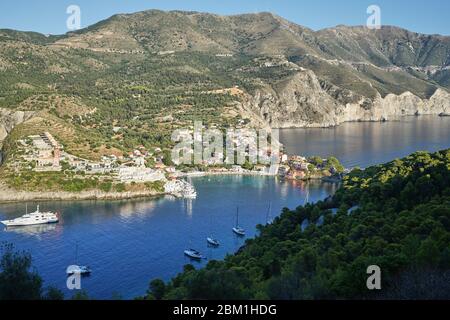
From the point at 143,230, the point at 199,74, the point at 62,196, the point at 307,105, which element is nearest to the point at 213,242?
the point at 143,230

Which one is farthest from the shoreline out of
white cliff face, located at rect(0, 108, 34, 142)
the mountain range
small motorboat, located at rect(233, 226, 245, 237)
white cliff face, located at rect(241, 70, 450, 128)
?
white cliff face, located at rect(241, 70, 450, 128)

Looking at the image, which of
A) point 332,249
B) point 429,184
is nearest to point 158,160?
point 429,184

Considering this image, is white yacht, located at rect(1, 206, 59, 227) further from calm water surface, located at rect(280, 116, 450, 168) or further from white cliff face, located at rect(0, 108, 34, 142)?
calm water surface, located at rect(280, 116, 450, 168)

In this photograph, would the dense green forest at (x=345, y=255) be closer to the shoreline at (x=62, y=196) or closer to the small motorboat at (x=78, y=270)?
the small motorboat at (x=78, y=270)

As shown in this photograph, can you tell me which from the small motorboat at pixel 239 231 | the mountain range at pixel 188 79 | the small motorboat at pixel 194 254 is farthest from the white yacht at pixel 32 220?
the mountain range at pixel 188 79

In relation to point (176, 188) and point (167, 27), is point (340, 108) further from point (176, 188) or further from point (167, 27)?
point (176, 188)
